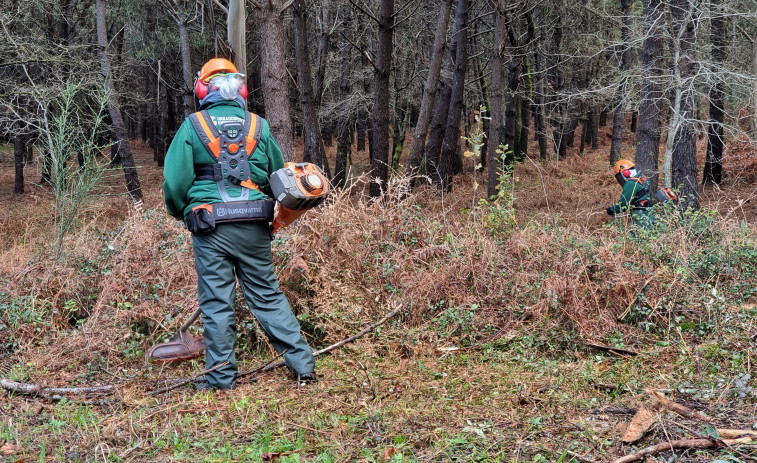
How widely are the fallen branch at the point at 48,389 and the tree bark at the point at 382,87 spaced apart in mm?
7121

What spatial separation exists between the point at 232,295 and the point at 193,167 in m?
0.98

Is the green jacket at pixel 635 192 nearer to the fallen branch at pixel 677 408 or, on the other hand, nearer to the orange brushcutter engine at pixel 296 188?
the orange brushcutter engine at pixel 296 188

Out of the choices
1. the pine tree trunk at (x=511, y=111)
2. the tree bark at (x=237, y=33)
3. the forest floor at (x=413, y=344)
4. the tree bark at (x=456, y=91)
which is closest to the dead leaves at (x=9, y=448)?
the forest floor at (x=413, y=344)

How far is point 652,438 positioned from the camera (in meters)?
2.92

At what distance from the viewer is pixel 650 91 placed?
11.9m

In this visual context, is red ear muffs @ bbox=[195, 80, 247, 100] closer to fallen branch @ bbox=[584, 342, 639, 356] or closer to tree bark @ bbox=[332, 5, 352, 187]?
fallen branch @ bbox=[584, 342, 639, 356]

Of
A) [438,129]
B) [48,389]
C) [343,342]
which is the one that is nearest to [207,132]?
[343,342]

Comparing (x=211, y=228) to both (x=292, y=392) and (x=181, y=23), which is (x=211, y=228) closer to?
(x=292, y=392)

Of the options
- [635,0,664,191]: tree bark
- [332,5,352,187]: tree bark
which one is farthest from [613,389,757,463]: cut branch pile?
[332,5,352,187]: tree bark

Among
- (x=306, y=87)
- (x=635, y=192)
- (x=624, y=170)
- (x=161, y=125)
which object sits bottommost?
(x=635, y=192)

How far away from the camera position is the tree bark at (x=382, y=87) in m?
11.4

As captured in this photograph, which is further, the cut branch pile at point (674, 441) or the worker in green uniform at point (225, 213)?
the worker in green uniform at point (225, 213)

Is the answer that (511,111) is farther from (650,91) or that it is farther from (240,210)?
(240,210)

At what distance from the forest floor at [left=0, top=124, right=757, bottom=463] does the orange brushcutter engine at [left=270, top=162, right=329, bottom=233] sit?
1254mm
